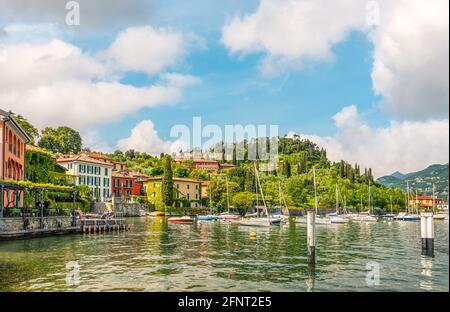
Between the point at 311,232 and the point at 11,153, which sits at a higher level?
the point at 11,153

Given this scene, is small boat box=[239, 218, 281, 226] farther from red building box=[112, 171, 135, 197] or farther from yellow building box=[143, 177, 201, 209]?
red building box=[112, 171, 135, 197]

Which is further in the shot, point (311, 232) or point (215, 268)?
point (215, 268)

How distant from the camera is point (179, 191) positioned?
117750mm

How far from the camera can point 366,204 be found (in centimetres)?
13538

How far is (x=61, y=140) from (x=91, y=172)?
1677 centimetres

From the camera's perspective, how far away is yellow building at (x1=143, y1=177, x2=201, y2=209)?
11089cm

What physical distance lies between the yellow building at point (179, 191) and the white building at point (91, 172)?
11396 mm

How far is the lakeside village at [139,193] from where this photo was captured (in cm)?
4662

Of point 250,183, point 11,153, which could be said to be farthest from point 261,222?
point 250,183

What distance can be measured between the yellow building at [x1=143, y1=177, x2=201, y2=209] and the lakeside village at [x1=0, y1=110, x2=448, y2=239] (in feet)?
0.91

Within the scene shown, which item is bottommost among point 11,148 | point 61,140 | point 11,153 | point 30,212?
point 30,212

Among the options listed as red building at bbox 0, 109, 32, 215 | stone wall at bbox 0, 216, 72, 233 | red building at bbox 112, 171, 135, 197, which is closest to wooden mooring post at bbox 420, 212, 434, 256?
stone wall at bbox 0, 216, 72, 233

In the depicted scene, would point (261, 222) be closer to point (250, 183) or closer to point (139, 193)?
point (250, 183)

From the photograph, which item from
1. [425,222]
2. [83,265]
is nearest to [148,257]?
[83,265]
